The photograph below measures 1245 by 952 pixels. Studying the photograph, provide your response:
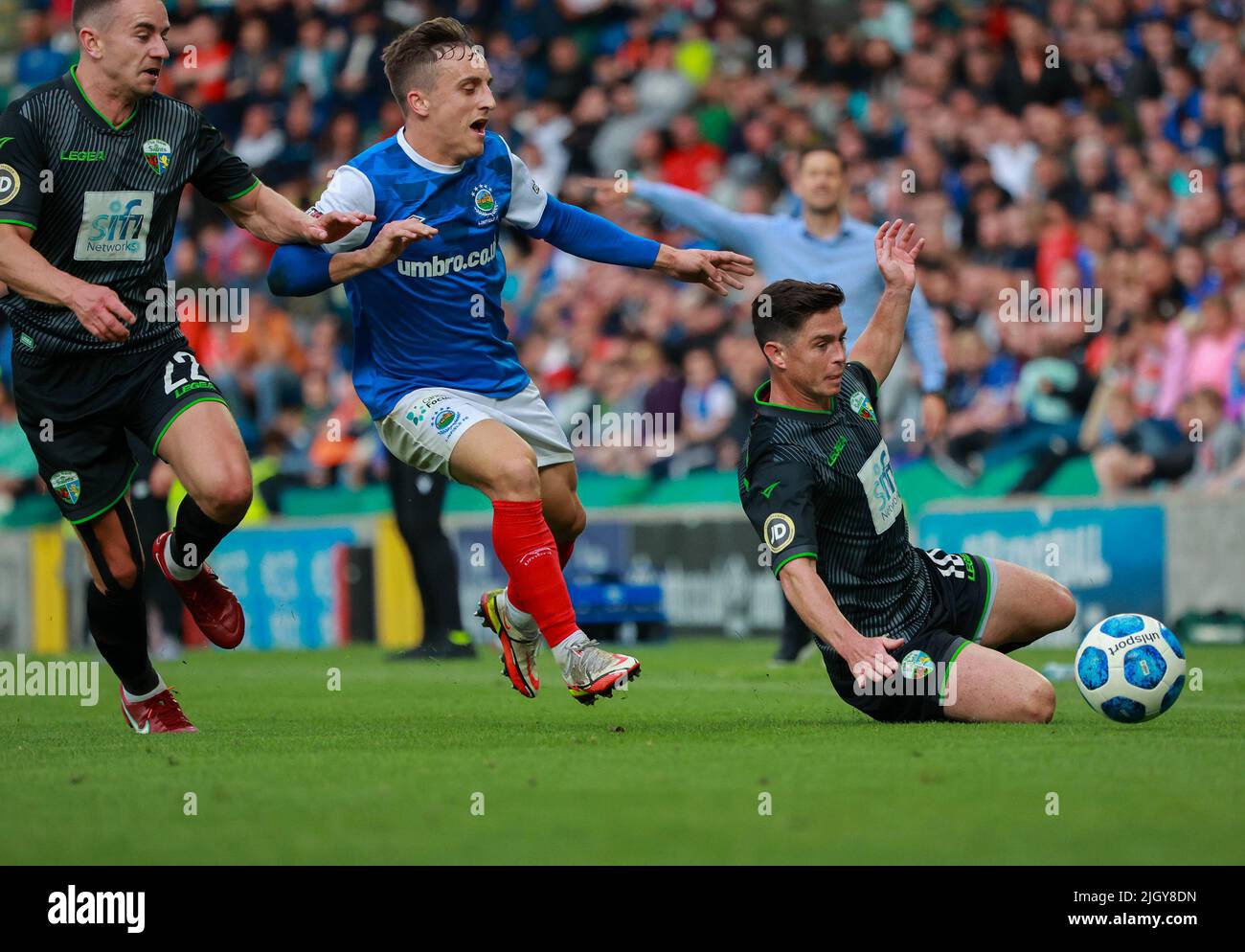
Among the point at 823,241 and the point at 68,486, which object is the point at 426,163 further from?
the point at 823,241

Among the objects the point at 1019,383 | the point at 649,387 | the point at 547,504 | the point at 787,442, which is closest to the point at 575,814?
the point at 787,442

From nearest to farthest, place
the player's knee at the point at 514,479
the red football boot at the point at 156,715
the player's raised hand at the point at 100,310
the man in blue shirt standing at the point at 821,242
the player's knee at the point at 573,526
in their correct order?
1. the player's raised hand at the point at 100,310
2. the player's knee at the point at 514,479
3. the red football boot at the point at 156,715
4. the player's knee at the point at 573,526
5. the man in blue shirt standing at the point at 821,242

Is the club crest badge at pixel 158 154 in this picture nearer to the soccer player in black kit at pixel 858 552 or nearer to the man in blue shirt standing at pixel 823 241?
the soccer player in black kit at pixel 858 552

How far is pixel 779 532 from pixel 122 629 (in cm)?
247

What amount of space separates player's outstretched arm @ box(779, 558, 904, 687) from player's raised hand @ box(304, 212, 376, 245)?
197 cm

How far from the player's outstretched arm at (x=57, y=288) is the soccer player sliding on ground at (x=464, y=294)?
0.70m

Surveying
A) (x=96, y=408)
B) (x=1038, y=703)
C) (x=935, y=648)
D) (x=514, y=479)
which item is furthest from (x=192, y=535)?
(x=1038, y=703)

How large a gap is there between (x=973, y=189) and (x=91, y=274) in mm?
10055

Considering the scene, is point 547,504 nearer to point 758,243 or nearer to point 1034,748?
point 1034,748

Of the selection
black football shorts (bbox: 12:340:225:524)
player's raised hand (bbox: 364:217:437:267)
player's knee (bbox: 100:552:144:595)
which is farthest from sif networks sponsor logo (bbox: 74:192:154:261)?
player's knee (bbox: 100:552:144:595)

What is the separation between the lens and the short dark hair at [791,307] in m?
6.48

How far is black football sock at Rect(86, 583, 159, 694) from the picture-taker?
688cm

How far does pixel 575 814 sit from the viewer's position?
4.57 m

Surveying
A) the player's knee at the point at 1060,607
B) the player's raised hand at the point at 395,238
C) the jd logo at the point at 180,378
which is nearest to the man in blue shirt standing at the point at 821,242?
the player's knee at the point at 1060,607
